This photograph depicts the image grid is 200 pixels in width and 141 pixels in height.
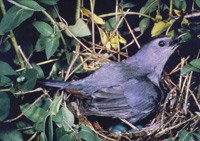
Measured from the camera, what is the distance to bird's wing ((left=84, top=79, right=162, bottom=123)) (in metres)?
2.17

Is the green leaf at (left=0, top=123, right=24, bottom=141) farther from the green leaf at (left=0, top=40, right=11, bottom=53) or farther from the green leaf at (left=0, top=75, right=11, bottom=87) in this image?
the green leaf at (left=0, top=40, right=11, bottom=53)

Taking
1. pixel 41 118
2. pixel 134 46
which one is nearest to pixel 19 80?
pixel 41 118

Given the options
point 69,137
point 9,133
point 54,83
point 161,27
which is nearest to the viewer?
point 69,137

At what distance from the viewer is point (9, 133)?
174 cm

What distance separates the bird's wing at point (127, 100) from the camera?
217 centimetres

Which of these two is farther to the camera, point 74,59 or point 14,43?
point 74,59

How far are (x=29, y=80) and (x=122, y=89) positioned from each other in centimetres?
78

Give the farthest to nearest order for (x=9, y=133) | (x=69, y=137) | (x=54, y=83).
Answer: (x=54, y=83) → (x=9, y=133) → (x=69, y=137)

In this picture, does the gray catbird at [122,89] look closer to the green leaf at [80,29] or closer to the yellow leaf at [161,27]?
the yellow leaf at [161,27]

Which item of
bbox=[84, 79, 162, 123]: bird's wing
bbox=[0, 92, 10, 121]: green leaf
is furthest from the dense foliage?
bbox=[84, 79, 162, 123]: bird's wing

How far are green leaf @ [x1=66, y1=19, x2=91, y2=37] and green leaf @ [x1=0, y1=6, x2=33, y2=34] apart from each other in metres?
0.49

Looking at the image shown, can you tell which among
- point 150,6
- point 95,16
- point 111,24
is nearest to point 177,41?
point 150,6

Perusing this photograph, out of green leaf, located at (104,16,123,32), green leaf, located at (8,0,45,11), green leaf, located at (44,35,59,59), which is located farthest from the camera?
green leaf, located at (104,16,123,32)

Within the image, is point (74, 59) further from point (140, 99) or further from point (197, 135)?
point (197, 135)
